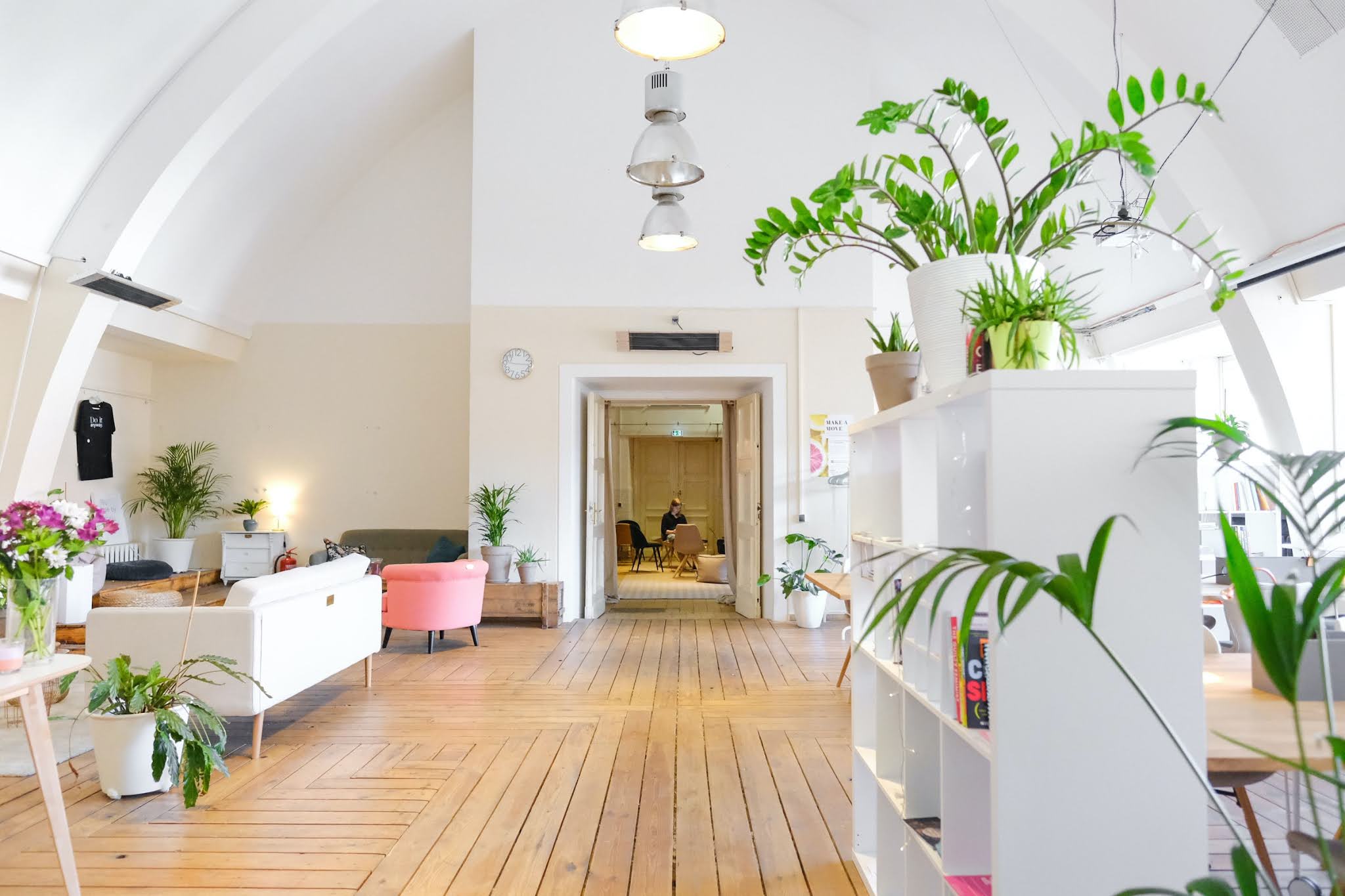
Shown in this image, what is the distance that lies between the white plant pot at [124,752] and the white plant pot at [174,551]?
733cm

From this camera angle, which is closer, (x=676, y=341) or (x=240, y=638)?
(x=240, y=638)

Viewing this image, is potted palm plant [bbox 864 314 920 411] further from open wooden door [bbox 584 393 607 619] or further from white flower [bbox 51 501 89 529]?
open wooden door [bbox 584 393 607 619]

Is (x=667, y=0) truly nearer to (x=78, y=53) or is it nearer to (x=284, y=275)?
(x=78, y=53)

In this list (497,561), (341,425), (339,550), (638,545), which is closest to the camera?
(497,561)

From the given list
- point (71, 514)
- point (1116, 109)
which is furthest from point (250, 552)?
point (1116, 109)

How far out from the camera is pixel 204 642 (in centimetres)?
415

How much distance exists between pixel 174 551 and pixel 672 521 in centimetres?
738

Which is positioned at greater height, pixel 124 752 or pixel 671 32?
pixel 671 32

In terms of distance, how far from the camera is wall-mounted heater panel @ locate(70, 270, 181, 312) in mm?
6965

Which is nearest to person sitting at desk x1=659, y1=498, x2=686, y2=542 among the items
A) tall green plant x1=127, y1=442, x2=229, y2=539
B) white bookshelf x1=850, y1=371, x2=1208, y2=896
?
tall green plant x1=127, y1=442, x2=229, y2=539

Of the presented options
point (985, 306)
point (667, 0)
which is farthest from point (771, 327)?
point (985, 306)

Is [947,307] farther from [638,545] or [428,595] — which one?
[638,545]

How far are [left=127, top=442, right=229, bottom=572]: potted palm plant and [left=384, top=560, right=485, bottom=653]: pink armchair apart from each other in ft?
16.6

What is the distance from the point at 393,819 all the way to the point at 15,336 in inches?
234
